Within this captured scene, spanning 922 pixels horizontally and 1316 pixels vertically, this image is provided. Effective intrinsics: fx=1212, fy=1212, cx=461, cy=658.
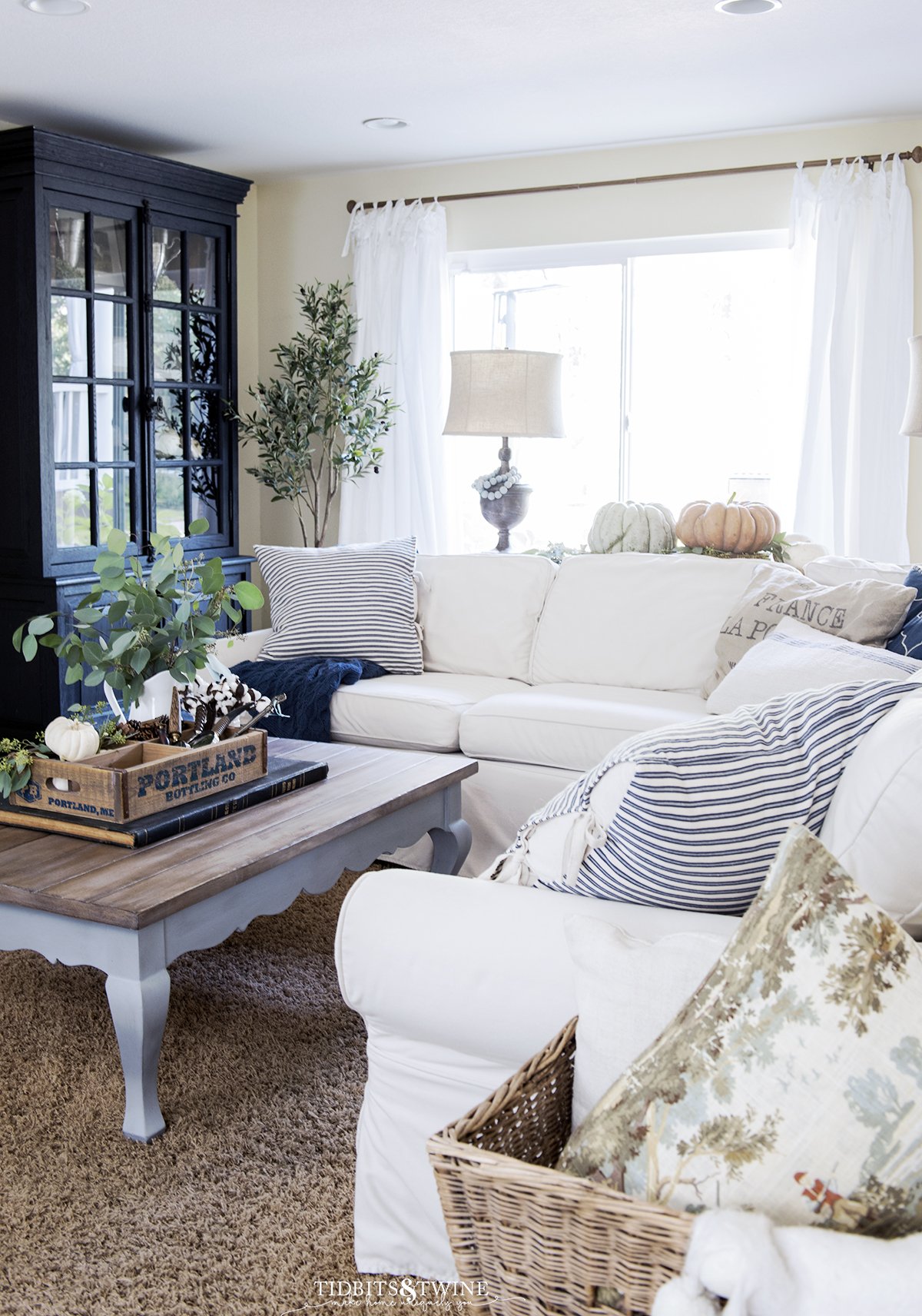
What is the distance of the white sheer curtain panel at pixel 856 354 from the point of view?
183 inches

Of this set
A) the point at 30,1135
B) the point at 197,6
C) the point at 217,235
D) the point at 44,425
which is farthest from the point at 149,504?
the point at 30,1135

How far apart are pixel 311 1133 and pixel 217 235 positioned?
13.9ft

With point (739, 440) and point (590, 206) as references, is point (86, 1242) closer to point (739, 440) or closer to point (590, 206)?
point (739, 440)

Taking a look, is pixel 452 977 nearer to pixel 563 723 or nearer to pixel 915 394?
pixel 563 723

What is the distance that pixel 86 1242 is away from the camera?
1.79m

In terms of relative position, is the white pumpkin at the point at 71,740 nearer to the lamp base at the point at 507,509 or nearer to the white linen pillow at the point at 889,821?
the white linen pillow at the point at 889,821

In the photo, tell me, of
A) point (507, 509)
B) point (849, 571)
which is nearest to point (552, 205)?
point (507, 509)

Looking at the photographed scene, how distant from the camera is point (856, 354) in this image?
15.5ft

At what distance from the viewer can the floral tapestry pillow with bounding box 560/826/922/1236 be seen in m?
0.94

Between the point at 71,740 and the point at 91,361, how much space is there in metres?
2.79

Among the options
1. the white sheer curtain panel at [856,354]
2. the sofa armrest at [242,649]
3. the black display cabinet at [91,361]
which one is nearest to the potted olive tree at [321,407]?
the black display cabinet at [91,361]

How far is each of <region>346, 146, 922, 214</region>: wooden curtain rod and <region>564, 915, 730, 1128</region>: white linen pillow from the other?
4.29 metres

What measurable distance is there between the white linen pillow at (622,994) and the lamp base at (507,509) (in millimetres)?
3361

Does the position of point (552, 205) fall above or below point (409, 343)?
above
